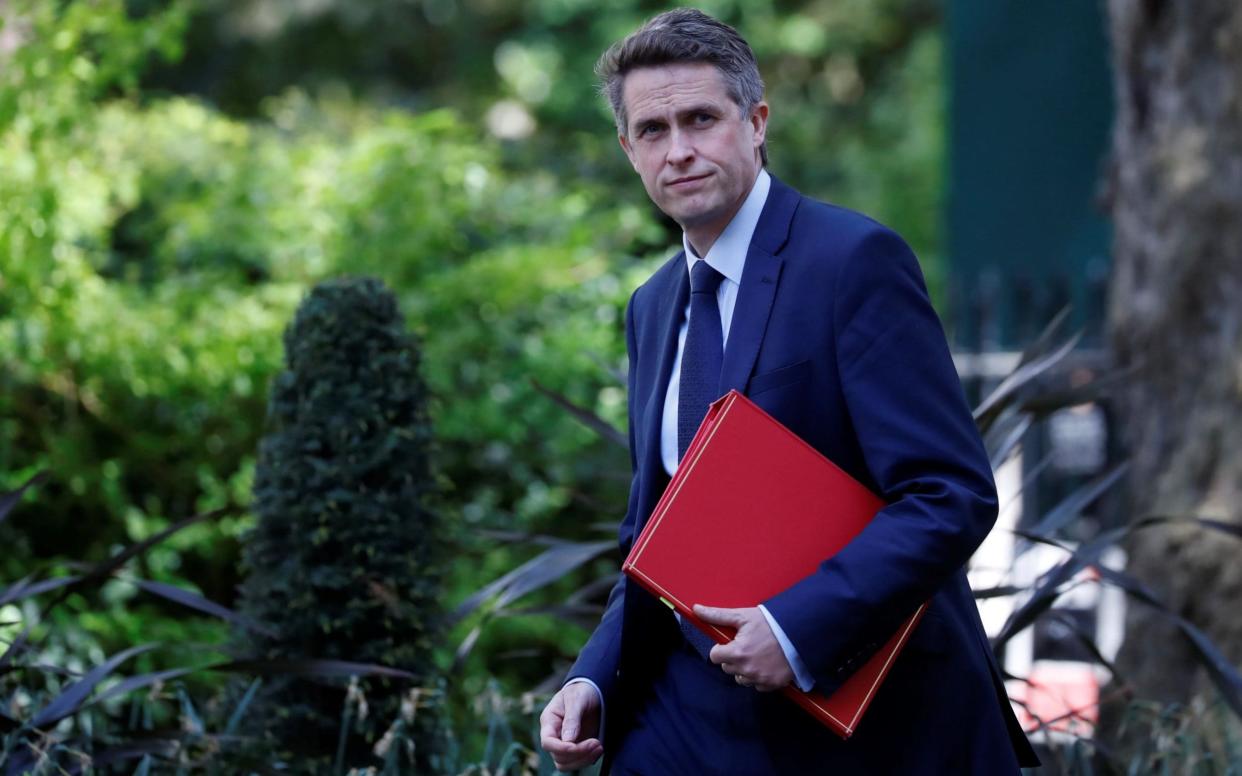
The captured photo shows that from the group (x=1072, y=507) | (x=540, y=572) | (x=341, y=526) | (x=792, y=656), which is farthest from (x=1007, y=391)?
(x=792, y=656)

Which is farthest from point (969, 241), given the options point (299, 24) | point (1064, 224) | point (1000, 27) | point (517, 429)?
point (299, 24)

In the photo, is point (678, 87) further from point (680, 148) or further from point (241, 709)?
point (241, 709)

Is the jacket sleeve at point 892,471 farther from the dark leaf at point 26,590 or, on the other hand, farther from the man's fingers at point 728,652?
the dark leaf at point 26,590

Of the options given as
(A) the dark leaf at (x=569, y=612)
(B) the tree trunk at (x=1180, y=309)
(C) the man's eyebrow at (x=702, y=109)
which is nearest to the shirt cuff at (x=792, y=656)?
(C) the man's eyebrow at (x=702, y=109)

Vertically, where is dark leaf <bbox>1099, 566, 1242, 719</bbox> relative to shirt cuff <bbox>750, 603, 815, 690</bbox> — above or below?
below

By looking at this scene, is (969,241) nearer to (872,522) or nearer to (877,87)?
(872,522)

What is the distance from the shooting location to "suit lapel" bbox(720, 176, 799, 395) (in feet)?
7.57

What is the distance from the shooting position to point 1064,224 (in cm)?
1125

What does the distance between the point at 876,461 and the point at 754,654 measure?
329mm

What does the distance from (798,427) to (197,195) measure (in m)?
6.18

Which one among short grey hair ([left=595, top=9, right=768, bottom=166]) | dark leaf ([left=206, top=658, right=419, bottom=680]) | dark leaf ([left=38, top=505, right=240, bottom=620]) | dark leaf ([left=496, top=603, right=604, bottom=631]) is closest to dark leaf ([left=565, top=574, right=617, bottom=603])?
dark leaf ([left=496, top=603, right=604, bottom=631])

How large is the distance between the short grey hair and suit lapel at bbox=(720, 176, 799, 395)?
20cm

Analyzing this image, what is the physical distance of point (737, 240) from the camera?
2.44 meters

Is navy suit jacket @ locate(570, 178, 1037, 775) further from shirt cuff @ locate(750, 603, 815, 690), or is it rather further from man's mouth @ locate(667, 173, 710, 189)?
man's mouth @ locate(667, 173, 710, 189)
